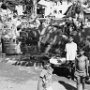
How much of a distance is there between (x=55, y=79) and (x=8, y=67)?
334 cm

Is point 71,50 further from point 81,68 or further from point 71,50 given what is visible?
point 81,68

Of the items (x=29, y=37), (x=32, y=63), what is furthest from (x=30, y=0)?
(x=32, y=63)

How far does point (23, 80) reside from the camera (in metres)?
11.4

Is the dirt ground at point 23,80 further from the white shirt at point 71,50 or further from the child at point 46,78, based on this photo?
the child at point 46,78

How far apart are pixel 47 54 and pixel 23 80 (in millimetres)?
3953

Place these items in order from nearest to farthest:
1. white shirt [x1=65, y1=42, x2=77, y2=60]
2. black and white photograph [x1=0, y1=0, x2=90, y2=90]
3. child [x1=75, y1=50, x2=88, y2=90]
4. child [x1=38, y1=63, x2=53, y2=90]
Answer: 1. child [x1=38, y1=63, x2=53, y2=90]
2. child [x1=75, y1=50, x2=88, y2=90]
3. black and white photograph [x1=0, y1=0, x2=90, y2=90]
4. white shirt [x1=65, y1=42, x2=77, y2=60]

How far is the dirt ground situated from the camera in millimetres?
10375

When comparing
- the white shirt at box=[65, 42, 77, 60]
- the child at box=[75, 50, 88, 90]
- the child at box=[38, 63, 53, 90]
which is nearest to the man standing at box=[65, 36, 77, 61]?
the white shirt at box=[65, 42, 77, 60]

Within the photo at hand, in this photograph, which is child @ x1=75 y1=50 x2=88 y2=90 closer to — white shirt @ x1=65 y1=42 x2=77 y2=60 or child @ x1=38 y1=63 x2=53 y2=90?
child @ x1=38 y1=63 x2=53 y2=90

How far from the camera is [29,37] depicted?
711 inches

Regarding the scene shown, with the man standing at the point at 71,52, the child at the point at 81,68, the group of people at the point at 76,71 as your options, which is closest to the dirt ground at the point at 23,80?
the man standing at the point at 71,52

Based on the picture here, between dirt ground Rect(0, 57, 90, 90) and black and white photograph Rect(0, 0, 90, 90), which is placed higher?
black and white photograph Rect(0, 0, 90, 90)

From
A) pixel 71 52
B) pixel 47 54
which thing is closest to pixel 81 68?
pixel 71 52

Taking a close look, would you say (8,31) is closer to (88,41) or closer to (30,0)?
(88,41)
